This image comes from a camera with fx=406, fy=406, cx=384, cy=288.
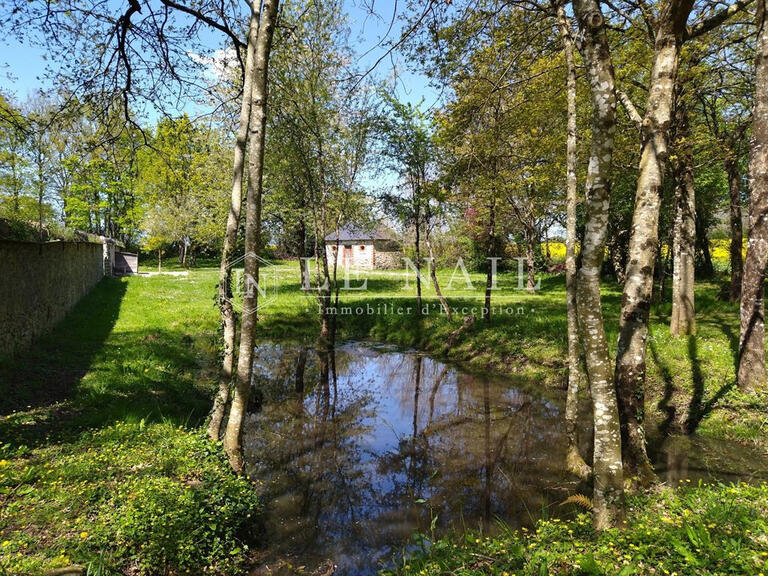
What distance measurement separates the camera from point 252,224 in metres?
5.16

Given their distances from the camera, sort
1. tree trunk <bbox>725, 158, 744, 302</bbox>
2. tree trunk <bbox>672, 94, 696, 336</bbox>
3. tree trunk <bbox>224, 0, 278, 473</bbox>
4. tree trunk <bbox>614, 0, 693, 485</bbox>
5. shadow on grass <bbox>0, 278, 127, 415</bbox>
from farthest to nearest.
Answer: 1. tree trunk <bbox>725, 158, 744, 302</bbox>
2. tree trunk <bbox>672, 94, 696, 336</bbox>
3. shadow on grass <bbox>0, 278, 127, 415</bbox>
4. tree trunk <bbox>224, 0, 278, 473</bbox>
5. tree trunk <bbox>614, 0, 693, 485</bbox>

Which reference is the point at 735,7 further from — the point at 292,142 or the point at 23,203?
the point at 23,203

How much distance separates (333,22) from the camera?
12.1 m

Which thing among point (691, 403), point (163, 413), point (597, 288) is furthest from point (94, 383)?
point (691, 403)

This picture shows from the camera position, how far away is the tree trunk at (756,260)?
22.4 ft

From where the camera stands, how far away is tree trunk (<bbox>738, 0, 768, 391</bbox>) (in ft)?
22.4

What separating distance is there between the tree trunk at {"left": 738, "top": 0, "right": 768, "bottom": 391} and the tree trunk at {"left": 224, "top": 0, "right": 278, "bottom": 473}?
7750 mm

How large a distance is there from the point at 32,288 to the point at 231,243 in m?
6.57

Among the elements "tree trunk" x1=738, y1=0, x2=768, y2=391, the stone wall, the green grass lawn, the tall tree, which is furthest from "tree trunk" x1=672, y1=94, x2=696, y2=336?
the stone wall

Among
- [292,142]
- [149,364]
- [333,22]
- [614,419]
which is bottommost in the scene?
[149,364]

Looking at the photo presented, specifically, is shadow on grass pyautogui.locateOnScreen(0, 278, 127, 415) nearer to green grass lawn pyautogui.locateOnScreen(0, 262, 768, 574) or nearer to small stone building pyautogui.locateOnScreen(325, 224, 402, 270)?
green grass lawn pyautogui.locateOnScreen(0, 262, 768, 574)

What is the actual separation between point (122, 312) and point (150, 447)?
10726 millimetres

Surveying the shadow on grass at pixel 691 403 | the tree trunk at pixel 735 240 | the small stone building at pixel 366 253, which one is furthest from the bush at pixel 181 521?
the small stone building at pixel 366 253

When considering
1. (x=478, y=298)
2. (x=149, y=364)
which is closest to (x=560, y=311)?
(x=478, y=298)
